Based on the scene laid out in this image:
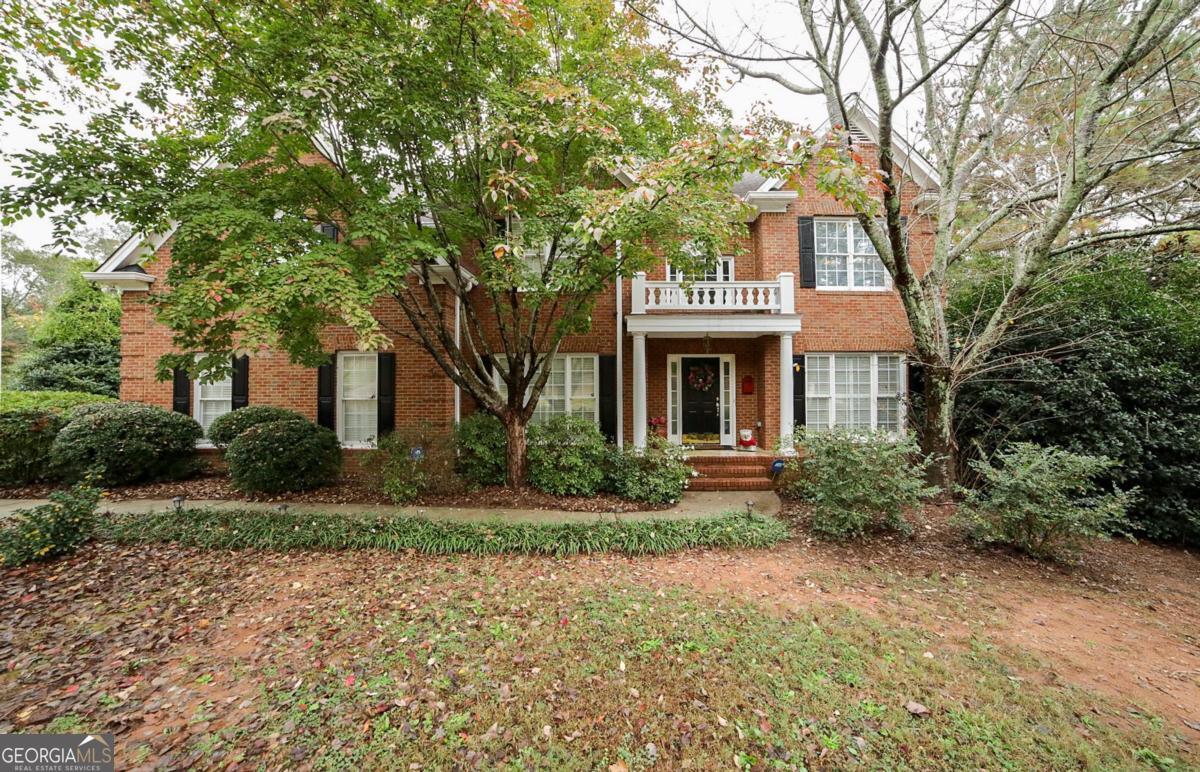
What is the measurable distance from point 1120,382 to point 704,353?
22.5ft

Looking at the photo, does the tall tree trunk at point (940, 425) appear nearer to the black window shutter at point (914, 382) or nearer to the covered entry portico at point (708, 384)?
the black window shutter at point (914, 382)

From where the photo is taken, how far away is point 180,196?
556 cm

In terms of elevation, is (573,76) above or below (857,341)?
above

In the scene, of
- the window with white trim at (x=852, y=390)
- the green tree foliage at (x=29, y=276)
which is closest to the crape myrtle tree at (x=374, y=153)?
the window with white trim at (x=852, y=390)

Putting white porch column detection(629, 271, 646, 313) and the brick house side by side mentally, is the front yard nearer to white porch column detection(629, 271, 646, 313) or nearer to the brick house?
the brick house

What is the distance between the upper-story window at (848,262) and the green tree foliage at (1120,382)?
7.74ft

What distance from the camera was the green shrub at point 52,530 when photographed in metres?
5.04

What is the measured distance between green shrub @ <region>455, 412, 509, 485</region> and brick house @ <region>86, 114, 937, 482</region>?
4.53 ft

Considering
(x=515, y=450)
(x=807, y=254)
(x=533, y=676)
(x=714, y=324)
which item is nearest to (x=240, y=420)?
(x=515, y=450)

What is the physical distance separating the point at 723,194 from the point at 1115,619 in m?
6.40

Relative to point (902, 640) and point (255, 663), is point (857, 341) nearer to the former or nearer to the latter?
point (902, 640)

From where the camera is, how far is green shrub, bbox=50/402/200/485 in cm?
788

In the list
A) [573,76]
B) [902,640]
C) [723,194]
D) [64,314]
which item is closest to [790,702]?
[902,640]

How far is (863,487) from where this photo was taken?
618 centimetres
